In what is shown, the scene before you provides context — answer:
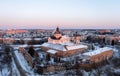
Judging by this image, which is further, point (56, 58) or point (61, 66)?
point (56, 58)

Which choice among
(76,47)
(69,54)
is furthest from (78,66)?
(76,47)

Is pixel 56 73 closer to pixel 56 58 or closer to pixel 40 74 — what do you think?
pixel 40 74

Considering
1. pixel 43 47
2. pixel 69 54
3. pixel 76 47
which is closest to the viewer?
pixel 69 54

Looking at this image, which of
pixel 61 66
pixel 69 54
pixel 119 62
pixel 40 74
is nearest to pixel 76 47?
pixel 69 54

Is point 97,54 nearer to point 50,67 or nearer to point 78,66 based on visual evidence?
point 78,66

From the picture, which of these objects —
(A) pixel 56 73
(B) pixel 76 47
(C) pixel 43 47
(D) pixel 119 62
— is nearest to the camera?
(A) pixel 56 73

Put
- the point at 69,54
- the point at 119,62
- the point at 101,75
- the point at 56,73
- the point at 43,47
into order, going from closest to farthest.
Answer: the point at 101,75 < the point at 56,73 < the point at 119,62 < the point at 69,54 < the point at 43,47

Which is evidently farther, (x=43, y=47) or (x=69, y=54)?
(x=43, y=47)

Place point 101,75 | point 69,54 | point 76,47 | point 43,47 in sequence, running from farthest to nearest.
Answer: point 43,47 < point 76,47 < point 69,54 < point 101,75
